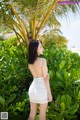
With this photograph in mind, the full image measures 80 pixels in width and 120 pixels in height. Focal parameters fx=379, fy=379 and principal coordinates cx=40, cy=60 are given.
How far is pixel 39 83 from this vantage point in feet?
16.3

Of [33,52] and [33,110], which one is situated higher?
[33,52]

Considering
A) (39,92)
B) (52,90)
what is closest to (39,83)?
(39,92)

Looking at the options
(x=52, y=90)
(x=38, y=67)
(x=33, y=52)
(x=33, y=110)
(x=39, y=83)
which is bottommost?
(x=33, y=110)

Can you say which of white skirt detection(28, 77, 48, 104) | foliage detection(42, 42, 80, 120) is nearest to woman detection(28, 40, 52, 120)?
white skirt detection(28, 77, 48, 104)

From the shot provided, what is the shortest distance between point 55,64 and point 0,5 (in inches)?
152

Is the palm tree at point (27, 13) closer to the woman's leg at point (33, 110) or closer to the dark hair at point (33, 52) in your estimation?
the dark hair at point (33, 52)

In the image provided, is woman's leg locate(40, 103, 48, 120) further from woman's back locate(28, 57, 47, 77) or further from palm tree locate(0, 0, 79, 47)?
palm tree locate(0, 0, 79, 47)

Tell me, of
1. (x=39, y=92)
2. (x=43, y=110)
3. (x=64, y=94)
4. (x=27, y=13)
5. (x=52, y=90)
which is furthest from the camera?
(x=27, y=13)

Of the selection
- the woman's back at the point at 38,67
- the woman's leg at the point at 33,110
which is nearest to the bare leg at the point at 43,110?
the woman's leg at the point at 33,110

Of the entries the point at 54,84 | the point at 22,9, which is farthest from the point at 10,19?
the point at 54,84

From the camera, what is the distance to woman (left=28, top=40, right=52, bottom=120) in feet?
16.2

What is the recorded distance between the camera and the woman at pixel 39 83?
16.2 ft

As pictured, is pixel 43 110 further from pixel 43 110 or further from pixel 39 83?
pixel 39 83

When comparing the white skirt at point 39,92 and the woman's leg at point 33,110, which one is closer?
the white skirt at point 39,92
